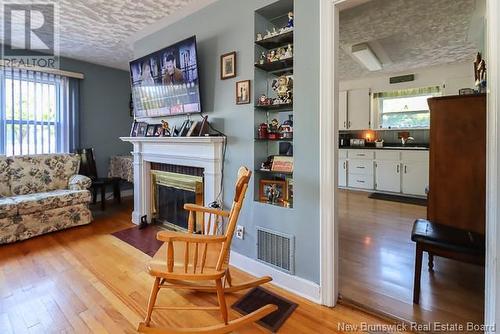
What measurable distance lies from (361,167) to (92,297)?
196 inches

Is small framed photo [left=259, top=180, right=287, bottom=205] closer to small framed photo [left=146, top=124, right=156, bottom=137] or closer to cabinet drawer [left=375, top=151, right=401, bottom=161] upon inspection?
small framed photo [left=146, top=124, right=156, bottom=137]

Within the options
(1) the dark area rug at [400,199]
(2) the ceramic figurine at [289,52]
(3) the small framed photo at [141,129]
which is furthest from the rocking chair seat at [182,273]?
(1) the dark area rug at [400,199]

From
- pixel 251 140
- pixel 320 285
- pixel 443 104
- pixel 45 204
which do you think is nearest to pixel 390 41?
pixel 443 104

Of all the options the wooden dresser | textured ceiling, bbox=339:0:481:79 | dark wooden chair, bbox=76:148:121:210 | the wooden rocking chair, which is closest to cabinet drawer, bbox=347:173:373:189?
textured ceiling, bbox=339:0:481:79

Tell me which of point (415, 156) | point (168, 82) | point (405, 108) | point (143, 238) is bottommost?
point (143, 238)

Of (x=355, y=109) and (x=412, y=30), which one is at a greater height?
(x=412, y=30)

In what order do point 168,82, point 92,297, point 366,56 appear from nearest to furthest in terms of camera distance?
point 92,297, point 168,82, point 366,56

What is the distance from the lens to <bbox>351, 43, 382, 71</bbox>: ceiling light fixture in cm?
346

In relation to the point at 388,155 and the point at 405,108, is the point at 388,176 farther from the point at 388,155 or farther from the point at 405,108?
the point at 405,108

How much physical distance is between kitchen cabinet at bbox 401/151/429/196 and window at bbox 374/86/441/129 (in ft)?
2.77

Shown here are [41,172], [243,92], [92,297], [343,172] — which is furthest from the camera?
[343,172]

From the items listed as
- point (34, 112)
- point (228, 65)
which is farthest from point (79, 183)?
point (228, 65)

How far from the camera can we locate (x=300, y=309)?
1689 millimetres

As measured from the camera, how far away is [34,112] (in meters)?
3.84
